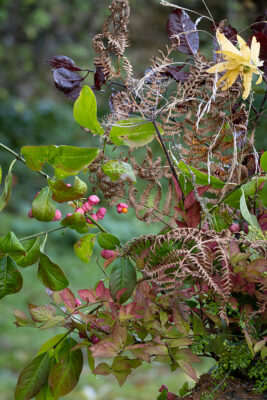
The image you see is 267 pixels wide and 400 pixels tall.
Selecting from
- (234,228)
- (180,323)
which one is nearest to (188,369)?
(180,323)

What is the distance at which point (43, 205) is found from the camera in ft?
1.47

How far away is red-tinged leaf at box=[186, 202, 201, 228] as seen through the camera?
0.46 meters

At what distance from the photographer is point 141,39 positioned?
4949mm

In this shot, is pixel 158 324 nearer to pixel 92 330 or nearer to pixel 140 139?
pixel 92 330

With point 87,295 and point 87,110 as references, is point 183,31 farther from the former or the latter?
point 87,295

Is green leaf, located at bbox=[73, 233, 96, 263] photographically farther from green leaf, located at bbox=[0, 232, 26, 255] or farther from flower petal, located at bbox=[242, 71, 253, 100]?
flower petal, located at bbox=[242, 71, 253, 100]

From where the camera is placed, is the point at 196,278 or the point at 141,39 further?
the point at 141,39

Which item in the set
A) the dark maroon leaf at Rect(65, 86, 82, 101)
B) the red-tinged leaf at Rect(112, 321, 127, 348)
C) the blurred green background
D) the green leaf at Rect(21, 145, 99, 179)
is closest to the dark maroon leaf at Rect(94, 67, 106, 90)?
the dark maroon leaf at Rect(65, 86, 82, 101)

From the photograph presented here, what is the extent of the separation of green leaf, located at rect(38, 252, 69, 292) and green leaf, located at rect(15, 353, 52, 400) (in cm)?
10

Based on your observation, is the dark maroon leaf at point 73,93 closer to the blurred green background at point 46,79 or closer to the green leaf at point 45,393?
the green leaf at point 45,393

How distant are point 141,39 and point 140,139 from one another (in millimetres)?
4758

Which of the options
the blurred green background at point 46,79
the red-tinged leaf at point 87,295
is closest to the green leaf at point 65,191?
the red-tinged leaf at point 87,295

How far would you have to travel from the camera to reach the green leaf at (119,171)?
18.1 inches

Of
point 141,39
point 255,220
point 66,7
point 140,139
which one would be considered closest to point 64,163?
point 140,139
